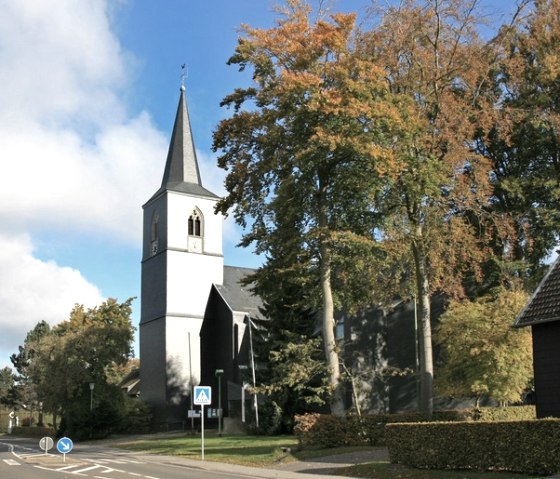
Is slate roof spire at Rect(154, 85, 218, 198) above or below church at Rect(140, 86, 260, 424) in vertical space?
above

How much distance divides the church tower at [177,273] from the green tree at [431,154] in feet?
99.4

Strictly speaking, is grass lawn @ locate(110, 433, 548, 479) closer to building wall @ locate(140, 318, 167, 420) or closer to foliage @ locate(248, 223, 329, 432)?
foliage @ locate(248, 223, 329, 432)

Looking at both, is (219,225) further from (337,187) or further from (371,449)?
(371,449)

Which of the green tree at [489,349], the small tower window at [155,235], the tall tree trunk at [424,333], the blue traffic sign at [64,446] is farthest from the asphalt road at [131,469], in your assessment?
the small tower window at [155,235]

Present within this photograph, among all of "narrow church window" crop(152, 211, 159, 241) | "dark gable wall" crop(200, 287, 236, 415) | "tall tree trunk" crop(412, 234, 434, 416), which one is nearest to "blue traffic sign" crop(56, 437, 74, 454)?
"tall tree trunk" crop(412, 234, 434, 416)

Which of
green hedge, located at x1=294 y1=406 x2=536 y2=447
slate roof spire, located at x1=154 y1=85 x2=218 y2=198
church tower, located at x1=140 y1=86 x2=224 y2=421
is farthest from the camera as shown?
slate roof spire, located at x1=154 y1=85 x2=218 y2=198

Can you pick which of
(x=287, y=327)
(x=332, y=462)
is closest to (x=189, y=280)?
(x=287, y=327)

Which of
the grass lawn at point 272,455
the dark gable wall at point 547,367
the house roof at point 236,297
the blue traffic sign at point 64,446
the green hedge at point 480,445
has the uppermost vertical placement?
the house roof at point 236,297

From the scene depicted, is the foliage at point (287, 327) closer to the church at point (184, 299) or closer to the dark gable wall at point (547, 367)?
the dark gable wall at point (547, 367)

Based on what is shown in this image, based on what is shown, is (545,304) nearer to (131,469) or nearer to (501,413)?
(501,413)

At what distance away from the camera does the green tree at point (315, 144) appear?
81.8 ft

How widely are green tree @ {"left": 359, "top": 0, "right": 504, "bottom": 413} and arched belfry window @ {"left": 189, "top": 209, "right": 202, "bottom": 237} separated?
108 ft

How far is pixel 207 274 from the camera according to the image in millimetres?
58719

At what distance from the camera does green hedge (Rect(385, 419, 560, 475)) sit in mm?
15500
